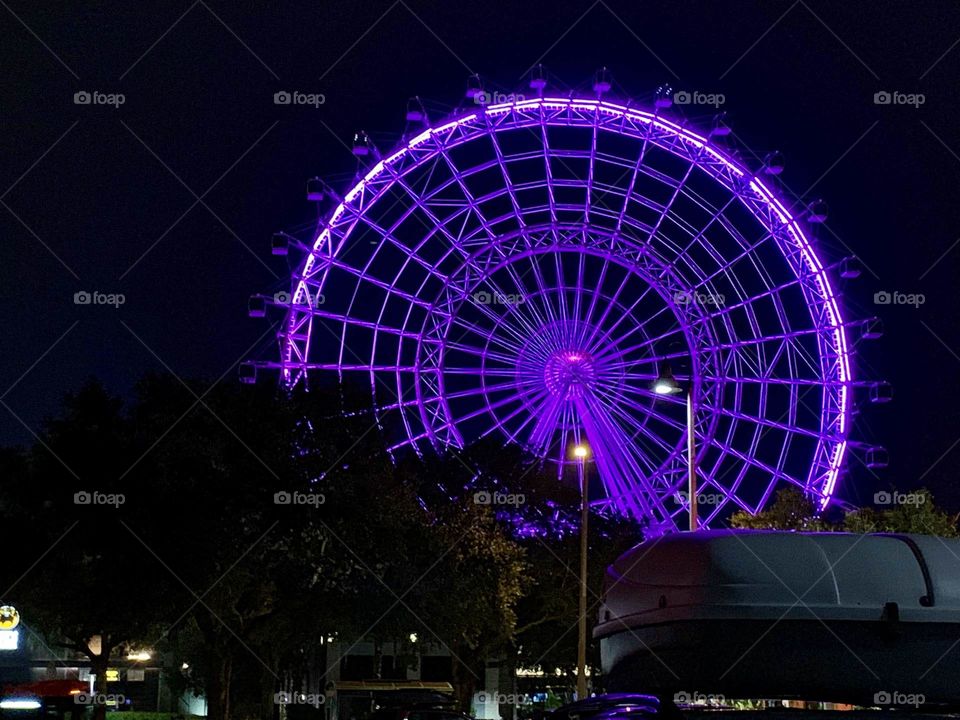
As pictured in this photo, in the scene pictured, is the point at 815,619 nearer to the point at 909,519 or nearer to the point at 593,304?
the point at 593,304

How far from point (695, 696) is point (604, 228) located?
3057 cm

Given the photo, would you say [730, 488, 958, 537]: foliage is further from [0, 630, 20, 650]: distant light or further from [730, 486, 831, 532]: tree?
[0, 630, 20, 650]: distant light

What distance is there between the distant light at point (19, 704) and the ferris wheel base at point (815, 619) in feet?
60.0

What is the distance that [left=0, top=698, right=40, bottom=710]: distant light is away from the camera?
2167 centimetres

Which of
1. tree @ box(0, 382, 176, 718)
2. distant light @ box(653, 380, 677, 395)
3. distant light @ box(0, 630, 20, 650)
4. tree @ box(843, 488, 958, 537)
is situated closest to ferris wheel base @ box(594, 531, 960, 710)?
distant light @ box(653, 380, 677, 395)

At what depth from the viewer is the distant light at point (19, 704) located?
71.1 ft

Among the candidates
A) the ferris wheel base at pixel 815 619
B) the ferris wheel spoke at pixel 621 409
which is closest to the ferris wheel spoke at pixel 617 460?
the ferris wheel spoke at pixel 621 409

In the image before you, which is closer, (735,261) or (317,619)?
(317,619)

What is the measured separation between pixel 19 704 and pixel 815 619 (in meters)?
19.2

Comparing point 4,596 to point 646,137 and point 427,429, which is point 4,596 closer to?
point 427,429

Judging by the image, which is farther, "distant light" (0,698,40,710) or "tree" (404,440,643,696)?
"tree" (404,440,643,696)

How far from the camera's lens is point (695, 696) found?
6.89 meters

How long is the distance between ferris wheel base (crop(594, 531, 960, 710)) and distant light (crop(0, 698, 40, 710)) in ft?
60.0

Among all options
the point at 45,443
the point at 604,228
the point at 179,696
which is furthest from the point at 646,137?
the point at 179,696
